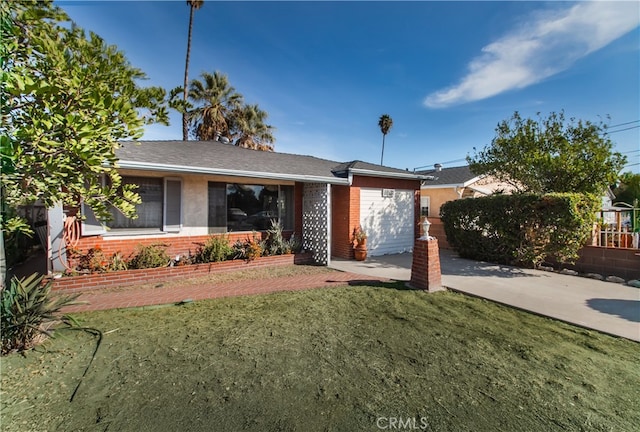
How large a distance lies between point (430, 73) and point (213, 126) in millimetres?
14629

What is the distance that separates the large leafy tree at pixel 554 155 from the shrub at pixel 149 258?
12.0 m

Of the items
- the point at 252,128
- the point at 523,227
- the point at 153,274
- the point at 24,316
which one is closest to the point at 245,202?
the point at 153,274

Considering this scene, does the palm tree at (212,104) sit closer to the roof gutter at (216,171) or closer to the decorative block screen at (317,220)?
the decorative block screen at (317,220)

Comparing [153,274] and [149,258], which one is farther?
[149,258]

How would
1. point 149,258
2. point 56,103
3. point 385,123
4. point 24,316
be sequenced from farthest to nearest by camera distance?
point 385,123 < point 149,258 < point 24,316 < point 56,103

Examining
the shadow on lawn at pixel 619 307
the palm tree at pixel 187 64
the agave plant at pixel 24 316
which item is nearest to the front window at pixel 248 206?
the agave plant at pixel 24 316

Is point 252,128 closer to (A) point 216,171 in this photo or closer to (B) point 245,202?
(B) point 245,202

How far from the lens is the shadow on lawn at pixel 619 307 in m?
5.13

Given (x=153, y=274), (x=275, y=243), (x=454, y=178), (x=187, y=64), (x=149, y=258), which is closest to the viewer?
(x=153, y=274)

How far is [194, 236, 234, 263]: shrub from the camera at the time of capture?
843 centimetres

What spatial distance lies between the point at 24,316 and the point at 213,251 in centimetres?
485

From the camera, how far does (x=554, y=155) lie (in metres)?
9.98

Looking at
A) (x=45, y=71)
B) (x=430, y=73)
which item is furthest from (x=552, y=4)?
(x=45, y=71)

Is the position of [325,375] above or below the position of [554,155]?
below
